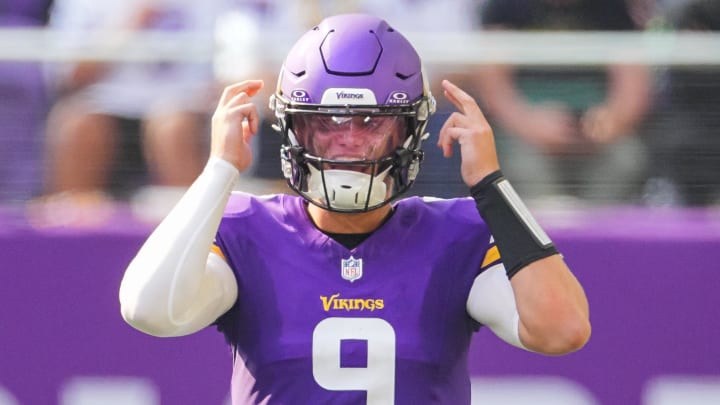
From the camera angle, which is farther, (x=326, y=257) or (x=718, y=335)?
(x=718, y=335)

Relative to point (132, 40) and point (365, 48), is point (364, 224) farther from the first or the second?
point (132, 40)

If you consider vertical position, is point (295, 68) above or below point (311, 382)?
above

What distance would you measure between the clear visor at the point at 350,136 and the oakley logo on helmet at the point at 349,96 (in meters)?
0.03

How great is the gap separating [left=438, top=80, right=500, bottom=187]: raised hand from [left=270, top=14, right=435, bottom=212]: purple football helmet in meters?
0.08

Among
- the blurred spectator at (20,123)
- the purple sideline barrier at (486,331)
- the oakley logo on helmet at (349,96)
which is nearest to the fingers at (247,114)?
the oakley logo on helmet at (349,96)

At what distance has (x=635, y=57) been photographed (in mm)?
4102

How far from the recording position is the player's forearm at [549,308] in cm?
256

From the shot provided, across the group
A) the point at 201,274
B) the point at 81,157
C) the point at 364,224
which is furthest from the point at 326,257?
the point at 81,157

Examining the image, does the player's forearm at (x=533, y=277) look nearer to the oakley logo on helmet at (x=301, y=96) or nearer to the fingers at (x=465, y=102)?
the fingers at (x=465, y=102)

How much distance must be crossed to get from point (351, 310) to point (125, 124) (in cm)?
171

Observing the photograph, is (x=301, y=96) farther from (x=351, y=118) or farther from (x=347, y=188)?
(x=347, y=188)

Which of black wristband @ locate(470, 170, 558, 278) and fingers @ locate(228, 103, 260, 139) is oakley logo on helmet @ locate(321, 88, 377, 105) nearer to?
fingers @ locate(228, 103, 260, 139)

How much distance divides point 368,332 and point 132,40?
5.91ft

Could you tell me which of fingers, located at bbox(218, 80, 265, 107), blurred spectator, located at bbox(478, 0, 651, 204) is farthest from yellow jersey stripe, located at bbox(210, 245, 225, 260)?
blurred spectator, located at bbox(478, 0, 651, 204)
